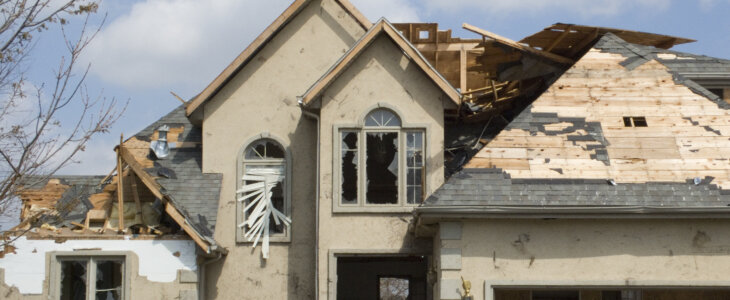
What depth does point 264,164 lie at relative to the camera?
20922 millimetres

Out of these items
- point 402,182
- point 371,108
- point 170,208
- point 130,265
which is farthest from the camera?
point 371,108

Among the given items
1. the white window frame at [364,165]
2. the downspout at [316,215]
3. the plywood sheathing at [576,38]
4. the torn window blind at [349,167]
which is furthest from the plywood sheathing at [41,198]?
the plywood sheathing at [576,38]

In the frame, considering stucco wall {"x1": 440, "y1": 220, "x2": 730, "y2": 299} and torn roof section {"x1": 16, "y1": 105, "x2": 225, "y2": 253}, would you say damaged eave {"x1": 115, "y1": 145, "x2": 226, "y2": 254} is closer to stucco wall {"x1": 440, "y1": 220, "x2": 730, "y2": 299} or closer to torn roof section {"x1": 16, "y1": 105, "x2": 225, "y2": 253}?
torn roof section {"x1": 16, "y1": 105, "x2": 225, "y2": 253}

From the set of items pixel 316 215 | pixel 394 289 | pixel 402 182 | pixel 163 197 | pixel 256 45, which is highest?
pixel 256 45

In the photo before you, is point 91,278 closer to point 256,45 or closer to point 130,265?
point 130,265

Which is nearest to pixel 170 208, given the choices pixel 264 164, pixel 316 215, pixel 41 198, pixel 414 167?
pixel 264 164

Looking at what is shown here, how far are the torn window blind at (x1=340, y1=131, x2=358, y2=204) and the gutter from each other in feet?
10.0

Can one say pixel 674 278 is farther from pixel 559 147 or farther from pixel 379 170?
pixel 379 170

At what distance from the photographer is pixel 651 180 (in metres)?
17.8

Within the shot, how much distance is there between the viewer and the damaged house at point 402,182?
1734 centimetres

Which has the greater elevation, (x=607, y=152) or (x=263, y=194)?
(x=607, y=152)

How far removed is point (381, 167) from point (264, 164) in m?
2.59

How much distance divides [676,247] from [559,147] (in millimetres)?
2753

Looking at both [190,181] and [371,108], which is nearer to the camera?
[371,108]
